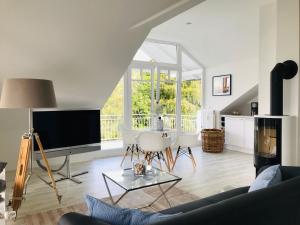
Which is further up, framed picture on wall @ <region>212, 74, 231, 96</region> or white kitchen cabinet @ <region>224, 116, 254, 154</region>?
framed picture on wall @ <region>212, 74, 231, 96</region>

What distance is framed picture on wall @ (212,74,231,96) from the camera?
21.8 feet

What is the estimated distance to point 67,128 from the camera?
14.1 feet

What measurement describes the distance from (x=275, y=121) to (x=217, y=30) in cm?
295

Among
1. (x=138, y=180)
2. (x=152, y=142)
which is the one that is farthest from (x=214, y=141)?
(x=138, y=180)

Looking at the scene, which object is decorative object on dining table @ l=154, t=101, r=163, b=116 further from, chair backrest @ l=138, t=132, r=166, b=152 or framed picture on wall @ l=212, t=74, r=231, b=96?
chair backrest @ l=138, t=132, r=166, b=152

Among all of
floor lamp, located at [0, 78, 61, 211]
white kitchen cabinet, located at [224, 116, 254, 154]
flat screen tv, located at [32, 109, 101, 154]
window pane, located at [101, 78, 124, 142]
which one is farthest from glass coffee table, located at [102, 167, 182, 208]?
white kitchen cabinet, located at [224, 116, 254, 154]

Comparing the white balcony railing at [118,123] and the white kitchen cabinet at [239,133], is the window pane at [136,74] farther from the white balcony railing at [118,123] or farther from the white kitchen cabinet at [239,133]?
the white kitchen cabinet at [239,133]

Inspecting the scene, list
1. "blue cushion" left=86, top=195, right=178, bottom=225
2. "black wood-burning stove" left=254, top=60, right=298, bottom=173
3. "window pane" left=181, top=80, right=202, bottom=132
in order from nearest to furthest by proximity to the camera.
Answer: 1. "blue cushion" left=86, top=195, right=178, bottom=225
2. "black wood-burning stove" left=254, top=60, right=298, bottom=173
3. "window pane" left=181, top=80, right=202, bottom=132

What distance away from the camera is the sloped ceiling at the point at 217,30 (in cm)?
451

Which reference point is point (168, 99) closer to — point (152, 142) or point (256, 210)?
point (152, 142)

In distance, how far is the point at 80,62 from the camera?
379 cm

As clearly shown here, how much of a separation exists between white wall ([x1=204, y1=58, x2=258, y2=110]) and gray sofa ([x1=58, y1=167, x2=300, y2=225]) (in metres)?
4.78

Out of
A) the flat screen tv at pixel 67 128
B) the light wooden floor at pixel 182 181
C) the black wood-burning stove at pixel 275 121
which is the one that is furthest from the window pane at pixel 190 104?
the black wood-burning stove at pixel 275 121

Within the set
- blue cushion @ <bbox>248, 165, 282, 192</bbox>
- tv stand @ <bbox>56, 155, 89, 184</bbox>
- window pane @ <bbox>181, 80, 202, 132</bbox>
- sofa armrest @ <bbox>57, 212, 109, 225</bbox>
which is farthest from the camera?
window pane @ <bbox>181, 80, 202, 132</bbox>
